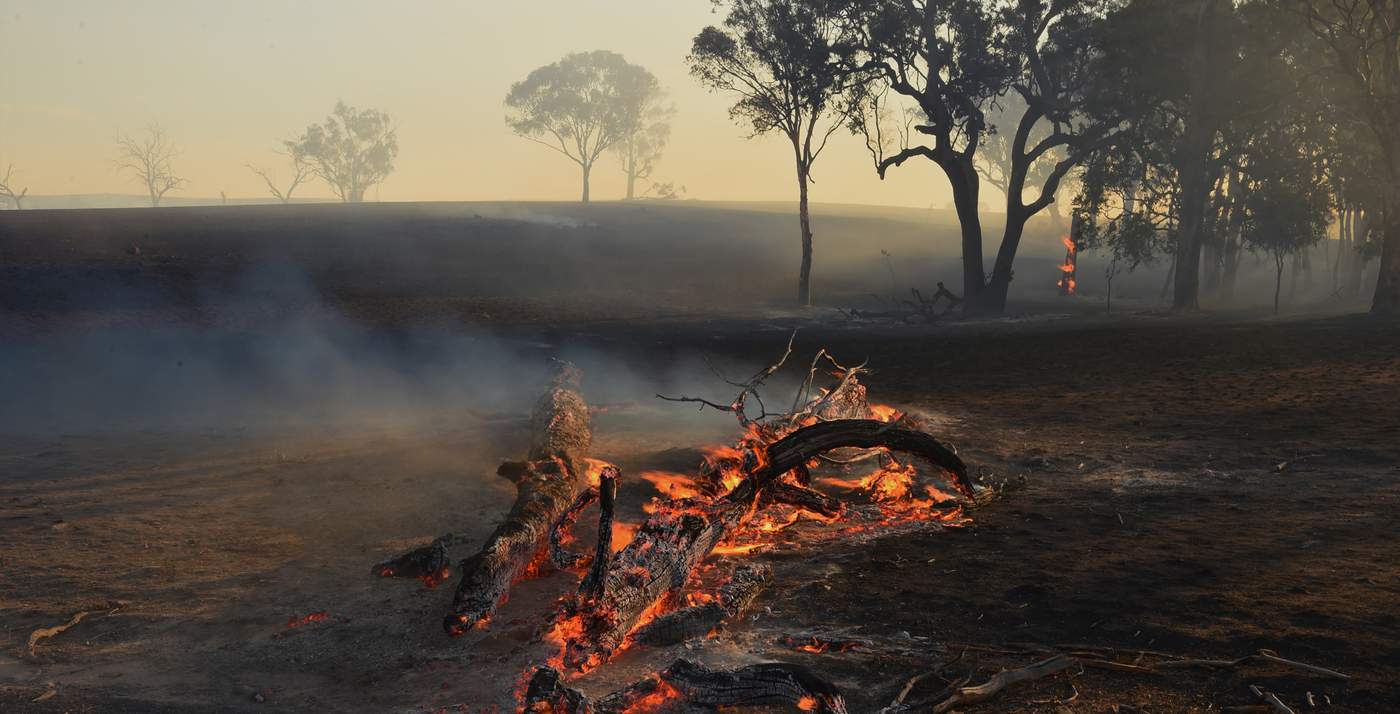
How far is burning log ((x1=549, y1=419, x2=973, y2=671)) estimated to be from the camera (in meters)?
6.55

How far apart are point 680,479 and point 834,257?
48.6 metres

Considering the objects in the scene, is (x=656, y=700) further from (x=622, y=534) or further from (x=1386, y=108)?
(x=1386, y=108)

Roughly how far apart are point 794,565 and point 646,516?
2.14m

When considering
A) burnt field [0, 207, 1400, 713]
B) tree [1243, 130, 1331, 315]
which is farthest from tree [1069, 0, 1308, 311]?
burnt field [0, 207, 1400, 713]

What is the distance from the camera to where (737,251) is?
57.2 meters

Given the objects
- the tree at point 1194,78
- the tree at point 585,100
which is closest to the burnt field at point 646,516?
the tree at point 1194,78

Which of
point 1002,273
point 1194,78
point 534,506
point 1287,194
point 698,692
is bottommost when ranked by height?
point 698,692

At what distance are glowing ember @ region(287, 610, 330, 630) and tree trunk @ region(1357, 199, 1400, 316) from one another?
29.2m

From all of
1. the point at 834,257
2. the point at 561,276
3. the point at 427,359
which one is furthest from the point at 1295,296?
the point at 427,359

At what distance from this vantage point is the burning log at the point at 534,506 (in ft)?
23.2

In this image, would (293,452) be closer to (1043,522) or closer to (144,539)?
(144,539)

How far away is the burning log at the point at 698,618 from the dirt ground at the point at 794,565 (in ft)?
0.46

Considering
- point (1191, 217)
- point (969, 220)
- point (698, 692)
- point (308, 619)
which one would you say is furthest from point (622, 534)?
point (1191, 217)

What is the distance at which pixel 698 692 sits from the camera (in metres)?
5.63
